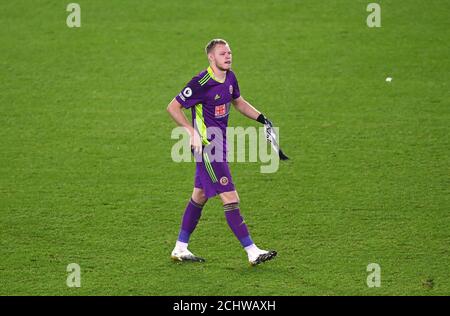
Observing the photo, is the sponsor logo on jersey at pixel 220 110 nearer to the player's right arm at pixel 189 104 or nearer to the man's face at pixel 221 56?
the player's right arm at pixel 189 104

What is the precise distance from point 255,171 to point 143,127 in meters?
1.89

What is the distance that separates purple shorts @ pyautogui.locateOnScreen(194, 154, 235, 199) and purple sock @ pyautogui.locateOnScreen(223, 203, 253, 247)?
0.16 m

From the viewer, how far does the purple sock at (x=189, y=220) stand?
6609 mm

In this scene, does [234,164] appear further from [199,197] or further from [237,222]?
[237,222]

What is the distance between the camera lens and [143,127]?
31.8ft

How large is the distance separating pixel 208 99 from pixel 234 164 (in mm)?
2582

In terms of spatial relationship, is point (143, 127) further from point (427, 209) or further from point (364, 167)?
point (427, 209)

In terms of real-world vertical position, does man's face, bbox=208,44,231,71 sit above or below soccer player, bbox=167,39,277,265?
above

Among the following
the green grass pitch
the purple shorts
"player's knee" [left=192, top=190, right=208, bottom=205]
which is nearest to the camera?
the purple shorts

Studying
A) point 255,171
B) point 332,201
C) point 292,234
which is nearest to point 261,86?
point 255,171

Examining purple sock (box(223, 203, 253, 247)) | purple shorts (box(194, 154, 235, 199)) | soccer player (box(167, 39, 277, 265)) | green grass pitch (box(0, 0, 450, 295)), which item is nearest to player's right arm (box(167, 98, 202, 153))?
soccer player (box(167, 39, 277, 265))

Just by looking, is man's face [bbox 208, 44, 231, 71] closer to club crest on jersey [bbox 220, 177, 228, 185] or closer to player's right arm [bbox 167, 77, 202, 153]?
player's right arm [bbox 167, 77, 202, 153]

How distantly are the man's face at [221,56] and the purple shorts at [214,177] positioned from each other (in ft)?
2.64

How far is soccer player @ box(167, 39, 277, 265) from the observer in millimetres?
6230
